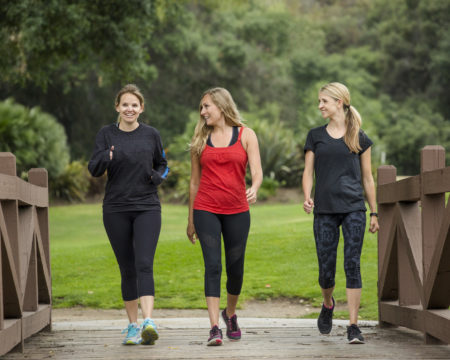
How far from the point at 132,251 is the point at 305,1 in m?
63.4

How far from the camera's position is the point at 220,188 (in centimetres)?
547

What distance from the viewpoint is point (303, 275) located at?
1046cm

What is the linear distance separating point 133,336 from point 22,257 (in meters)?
1.01

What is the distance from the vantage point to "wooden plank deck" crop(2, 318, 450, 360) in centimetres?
493

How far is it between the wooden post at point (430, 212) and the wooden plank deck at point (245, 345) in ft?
1.62

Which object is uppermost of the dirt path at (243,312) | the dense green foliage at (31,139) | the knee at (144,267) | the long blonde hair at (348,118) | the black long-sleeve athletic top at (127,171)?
the dense green foliage at (31,139)

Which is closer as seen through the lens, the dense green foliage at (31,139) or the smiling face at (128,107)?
the smiling face at (128,107)

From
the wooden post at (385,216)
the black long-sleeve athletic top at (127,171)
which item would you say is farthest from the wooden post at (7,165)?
the wooden post at (385,216)

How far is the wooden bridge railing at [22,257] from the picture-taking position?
4.99 metres

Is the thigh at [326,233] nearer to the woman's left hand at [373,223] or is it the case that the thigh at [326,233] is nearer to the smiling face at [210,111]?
the woman's left hand at [373,223]

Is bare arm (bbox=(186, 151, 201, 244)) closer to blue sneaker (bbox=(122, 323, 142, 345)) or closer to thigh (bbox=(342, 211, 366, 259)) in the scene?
blue sneaker (bbox=(122, 323, 142, 345))

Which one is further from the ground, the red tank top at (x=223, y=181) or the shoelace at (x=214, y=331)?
the red tank top at (x=223, y=181)

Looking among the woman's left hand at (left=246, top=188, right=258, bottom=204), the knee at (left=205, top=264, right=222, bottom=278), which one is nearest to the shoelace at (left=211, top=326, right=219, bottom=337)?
the knee at (left=205, top=264, right=222, bottom=278)

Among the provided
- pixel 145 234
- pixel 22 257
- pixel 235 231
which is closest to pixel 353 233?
pixel 235 231
